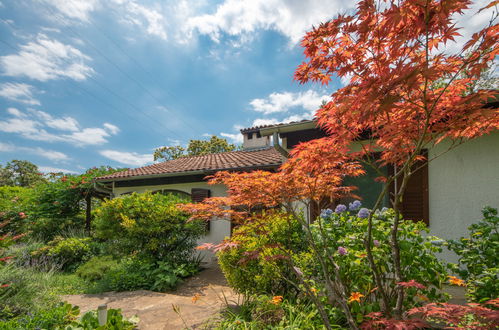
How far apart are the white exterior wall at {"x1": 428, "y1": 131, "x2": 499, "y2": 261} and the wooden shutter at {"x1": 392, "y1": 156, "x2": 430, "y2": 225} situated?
0.09 metres

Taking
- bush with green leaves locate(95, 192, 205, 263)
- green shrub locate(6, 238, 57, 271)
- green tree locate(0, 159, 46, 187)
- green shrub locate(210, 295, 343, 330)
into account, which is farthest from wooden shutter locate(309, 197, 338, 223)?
green tree locate(0, 159, 46, 187)

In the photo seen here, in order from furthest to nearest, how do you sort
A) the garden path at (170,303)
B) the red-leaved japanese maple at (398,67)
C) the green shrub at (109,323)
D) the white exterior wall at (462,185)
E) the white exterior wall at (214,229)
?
the white exterior wall at (214,229)
the white exterior wall at (462,185)
the garden path at (170,303)
the green shrub at (109,323)
the red-leaved japanese maple at (398,67)

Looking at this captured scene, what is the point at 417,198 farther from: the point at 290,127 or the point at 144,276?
the point at 144,276

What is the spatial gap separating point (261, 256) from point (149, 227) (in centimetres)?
364

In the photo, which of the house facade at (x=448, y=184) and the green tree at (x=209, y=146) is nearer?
the house facade at (x=448, y=184)

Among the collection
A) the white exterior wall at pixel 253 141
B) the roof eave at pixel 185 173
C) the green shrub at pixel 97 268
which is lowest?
the green shrub at pixel 97 268

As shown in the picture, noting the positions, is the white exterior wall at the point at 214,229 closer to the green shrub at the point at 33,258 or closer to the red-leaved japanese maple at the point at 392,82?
the green shrub at the point at 33,258

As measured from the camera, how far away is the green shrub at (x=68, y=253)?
7.72 metres

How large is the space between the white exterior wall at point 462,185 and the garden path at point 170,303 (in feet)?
13.1

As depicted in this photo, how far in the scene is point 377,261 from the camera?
2.90 meters

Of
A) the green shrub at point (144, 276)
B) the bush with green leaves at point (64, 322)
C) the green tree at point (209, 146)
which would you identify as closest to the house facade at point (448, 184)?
the green shrub at point (144, 276)

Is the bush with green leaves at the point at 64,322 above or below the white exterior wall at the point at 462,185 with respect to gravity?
below

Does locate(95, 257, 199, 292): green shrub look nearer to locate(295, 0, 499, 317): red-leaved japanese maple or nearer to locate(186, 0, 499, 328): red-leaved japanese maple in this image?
locate(186, 0, 499, 328): red-leaved japanese maple

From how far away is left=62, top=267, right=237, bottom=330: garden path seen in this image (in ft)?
11.5
